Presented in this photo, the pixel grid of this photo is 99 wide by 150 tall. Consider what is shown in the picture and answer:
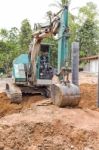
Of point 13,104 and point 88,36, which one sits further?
point 88,36

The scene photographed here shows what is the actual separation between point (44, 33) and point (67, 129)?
24.3 ft

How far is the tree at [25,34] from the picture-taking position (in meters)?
44.8

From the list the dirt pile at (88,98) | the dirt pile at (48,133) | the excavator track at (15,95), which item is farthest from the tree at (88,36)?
the dirt pile at (48,133)

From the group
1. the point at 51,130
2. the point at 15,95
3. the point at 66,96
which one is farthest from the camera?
the point at 15,95

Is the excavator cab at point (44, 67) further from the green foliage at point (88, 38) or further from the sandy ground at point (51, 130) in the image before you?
the green foliage at point (88, 38)

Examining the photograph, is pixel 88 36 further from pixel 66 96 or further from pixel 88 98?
pixel 66 96

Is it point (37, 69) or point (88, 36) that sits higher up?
point (88, 36)

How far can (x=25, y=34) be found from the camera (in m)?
45.8

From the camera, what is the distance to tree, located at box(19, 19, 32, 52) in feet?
147

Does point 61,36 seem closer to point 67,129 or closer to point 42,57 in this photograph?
point 42,57

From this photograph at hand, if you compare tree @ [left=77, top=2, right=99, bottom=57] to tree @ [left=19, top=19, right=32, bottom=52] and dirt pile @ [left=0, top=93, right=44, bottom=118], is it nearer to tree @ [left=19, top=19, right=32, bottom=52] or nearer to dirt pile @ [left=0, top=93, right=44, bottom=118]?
tree @ [left=19, top=19, right=32, bottom=52]

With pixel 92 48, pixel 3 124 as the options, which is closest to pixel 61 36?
pixel 3 124

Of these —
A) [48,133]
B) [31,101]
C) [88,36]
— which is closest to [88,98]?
[31,101]

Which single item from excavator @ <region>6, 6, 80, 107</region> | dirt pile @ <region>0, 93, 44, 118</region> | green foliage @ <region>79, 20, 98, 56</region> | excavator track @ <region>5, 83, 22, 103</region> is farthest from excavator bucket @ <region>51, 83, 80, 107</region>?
green foliage @ <region>79, 20, 98, 56</region>
